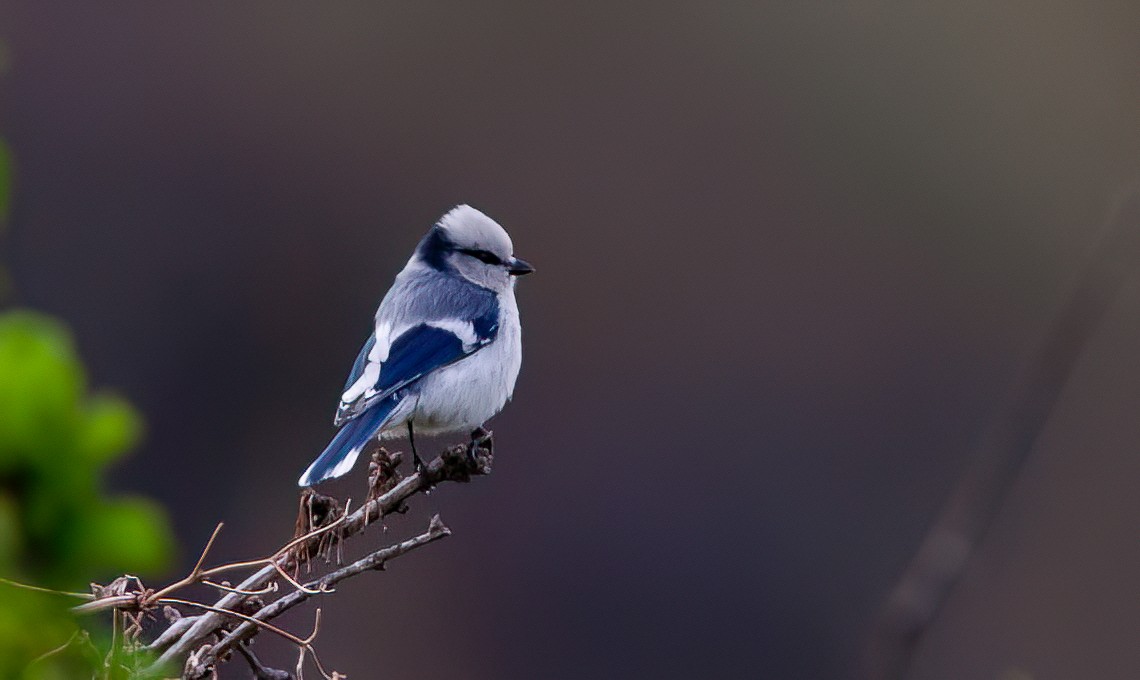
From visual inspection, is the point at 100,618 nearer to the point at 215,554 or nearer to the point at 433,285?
the point at 433,285

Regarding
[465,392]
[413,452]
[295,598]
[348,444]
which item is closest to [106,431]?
[295,598]

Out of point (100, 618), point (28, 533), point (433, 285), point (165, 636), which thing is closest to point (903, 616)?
point (28, 533)

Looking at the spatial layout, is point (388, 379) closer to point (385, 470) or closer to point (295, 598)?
point (385, 470)

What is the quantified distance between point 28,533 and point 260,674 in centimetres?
55

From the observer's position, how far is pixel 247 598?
1.40 m

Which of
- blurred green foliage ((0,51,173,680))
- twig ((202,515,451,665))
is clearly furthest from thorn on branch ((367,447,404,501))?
blurred green foliage ((0,51,173,680))

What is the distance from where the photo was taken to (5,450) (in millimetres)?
939

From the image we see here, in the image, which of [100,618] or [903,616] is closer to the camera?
[903,616]

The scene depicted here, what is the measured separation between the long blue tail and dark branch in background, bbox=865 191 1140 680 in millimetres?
1766

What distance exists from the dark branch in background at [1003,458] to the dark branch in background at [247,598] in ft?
2.15

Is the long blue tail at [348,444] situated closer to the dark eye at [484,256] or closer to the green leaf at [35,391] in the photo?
the dark eye at [484,256]

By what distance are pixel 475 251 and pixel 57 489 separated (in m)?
2.82

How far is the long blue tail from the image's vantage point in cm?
→ 264

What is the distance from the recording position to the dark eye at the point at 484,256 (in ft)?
12.3
